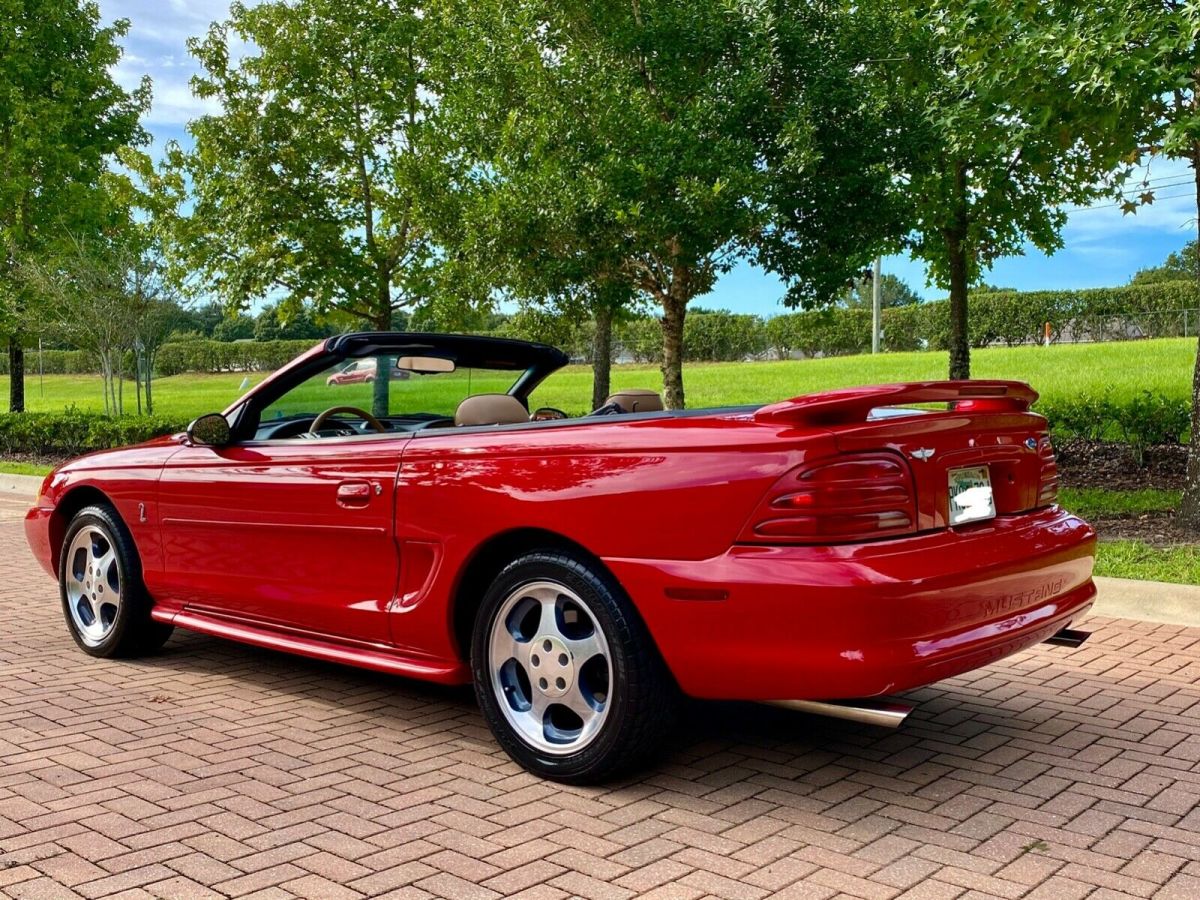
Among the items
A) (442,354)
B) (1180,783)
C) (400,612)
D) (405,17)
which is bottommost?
(1180,783)

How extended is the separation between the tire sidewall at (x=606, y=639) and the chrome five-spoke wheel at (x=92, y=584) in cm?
254

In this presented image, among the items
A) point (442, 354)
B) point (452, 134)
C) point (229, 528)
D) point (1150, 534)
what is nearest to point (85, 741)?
point (229, 528)

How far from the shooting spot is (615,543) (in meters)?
3.66

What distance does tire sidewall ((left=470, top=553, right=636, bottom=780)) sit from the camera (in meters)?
3.65

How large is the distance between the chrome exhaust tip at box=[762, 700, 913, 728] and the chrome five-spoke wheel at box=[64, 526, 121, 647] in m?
3.71

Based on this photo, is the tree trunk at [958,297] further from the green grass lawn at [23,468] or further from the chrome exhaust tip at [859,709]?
the green grass lawn at [23,468]

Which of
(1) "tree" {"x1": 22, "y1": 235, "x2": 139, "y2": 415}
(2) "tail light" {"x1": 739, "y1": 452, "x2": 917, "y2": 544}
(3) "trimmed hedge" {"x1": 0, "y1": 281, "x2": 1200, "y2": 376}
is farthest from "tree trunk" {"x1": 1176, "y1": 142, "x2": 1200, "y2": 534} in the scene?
(3) "trimmed hedge" {"x1": 0, "y1": 281, "x2": 1200, "y2": 376}

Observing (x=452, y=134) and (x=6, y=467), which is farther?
(x=6, y=467)

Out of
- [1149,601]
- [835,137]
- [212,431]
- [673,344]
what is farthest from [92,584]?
[673,344]

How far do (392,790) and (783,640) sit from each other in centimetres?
149

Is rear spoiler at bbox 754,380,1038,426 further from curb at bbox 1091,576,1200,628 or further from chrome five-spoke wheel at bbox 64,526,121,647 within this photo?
chrome five-spoke wheel at bbox 64,526,121,647

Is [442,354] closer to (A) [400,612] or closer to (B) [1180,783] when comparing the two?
(A) [400,612]

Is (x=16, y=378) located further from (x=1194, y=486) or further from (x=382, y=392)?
(x=1194, y=486)

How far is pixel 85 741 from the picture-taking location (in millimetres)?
4441
